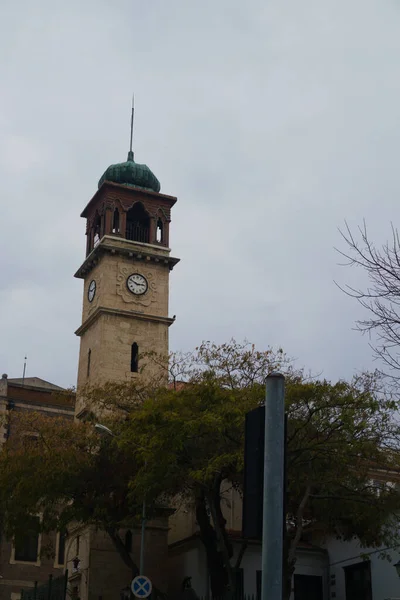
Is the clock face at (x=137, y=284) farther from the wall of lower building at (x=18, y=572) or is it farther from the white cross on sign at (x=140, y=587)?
the white cross on sign at (x=140, y=587)

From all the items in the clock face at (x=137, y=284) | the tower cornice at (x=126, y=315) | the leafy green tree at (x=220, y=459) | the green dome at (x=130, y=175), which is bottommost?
the leafy green tree at (x=220, y=459)

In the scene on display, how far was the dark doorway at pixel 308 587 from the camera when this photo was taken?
37.7 metres

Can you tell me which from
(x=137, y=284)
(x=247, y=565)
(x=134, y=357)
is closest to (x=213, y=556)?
(x=247, y=565)

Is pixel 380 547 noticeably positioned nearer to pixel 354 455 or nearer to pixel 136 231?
pixel 354 455

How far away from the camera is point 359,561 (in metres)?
35.4

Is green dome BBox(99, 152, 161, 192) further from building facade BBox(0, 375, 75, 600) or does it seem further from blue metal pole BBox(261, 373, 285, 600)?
blue metal pole BBox(261, 373, 285, 600)

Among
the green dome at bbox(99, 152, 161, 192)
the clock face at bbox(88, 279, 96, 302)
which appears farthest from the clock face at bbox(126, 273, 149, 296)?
the green dome at bbox(99, 152, 161, 192)

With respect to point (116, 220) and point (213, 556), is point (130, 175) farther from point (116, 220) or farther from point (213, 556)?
point (213, 556)

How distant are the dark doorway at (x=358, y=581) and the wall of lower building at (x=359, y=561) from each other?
0.20 metres

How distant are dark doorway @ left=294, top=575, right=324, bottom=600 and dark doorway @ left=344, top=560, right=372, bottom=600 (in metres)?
2.05

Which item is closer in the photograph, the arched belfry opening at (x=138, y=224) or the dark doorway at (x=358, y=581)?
the dark doorway at (x=358, y=581)

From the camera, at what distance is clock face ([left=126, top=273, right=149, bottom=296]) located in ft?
165

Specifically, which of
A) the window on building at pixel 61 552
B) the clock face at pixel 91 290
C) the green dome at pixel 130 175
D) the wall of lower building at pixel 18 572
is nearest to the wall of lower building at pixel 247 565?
the wall of lower building at pixel 18 572

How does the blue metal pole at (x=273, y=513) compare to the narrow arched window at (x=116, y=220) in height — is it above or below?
below
